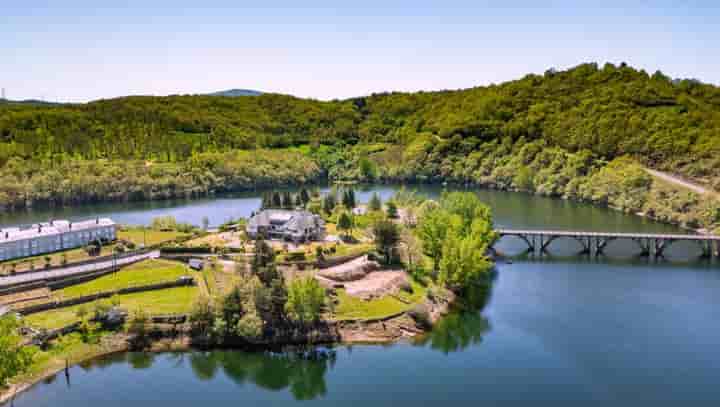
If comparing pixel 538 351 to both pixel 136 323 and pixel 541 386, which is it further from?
pixel 136 323

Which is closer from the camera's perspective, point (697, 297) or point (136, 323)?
point (136, 323)

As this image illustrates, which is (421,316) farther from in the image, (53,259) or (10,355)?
(53,259)

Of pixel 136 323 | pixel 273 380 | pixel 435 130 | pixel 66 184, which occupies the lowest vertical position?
pixel 273 380

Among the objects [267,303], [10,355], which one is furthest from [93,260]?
[10,355]

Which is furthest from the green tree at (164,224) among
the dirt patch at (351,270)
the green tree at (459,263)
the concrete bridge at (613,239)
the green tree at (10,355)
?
the concrete bridge at (613,239)

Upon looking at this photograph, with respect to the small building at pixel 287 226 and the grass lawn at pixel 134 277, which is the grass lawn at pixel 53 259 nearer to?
the grass lawn at pixel 134 277

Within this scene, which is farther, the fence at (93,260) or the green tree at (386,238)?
the green tree at (386,238)

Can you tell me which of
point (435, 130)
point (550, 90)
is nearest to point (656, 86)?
point (550, 90)
